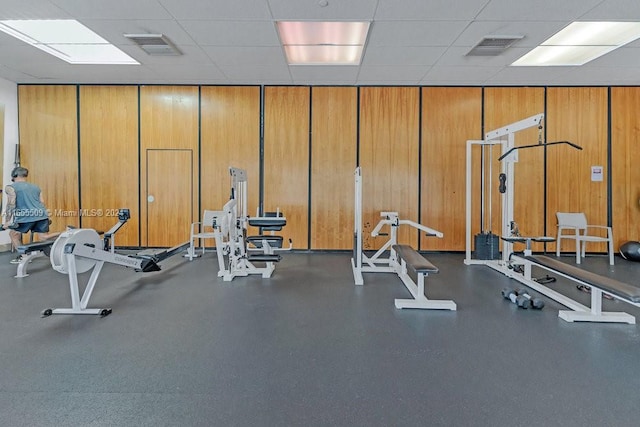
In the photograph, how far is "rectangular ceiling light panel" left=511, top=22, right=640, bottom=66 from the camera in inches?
165

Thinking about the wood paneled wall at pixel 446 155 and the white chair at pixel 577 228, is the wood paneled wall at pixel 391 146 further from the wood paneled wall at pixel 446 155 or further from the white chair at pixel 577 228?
the white chair at pixel 577 228

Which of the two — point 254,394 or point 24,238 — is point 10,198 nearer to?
point 24,238

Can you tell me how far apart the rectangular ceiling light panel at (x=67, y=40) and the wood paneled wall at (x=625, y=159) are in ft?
27.7

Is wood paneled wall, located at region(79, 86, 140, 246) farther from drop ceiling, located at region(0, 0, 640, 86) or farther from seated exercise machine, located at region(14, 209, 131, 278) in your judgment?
seated exercise machine, located at region(14, 209, 131, 278)

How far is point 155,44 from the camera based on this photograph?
4527 millimetres

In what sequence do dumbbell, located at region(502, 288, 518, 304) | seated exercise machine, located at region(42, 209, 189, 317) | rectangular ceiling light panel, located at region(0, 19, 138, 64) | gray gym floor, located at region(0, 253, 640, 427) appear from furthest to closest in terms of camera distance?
rectangular ceiling light panel, located at region(0, 19, 138, 64)
dumbbell, located at region(502, 288, 518, 304)
seated exercise machine, located at region(42, 209, 189, 317)
gray gym floor, located at region(0, 253, 640, 427)

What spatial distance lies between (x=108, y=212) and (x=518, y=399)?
23.0 ft

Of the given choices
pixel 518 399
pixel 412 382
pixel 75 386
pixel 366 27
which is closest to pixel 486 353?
pixel 518 399

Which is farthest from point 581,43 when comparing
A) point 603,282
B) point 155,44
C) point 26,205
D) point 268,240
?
point 26,205

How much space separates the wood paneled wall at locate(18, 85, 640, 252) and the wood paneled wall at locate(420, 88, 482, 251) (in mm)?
19

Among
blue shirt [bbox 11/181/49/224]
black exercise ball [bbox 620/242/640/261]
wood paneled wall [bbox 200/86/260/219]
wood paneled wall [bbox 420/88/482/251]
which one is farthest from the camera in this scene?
wood paneled wall [bbox 200/86/260/219]

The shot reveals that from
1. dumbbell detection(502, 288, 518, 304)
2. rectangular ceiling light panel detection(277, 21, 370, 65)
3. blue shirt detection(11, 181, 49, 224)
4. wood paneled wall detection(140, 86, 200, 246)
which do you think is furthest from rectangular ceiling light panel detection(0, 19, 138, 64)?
dumbbell detection(502, 288, 518, 304)

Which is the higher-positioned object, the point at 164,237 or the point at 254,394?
the point at 164,237

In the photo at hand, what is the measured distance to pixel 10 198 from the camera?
4.84m
